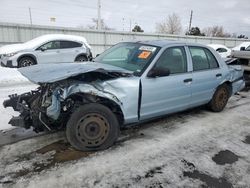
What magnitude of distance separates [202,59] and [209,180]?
113 inches

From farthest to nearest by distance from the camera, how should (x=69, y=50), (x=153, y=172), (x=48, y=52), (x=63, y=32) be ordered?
(x=63, y=32) < (x=69, y=50) < (x=48, y=52) < (x=153, y=172)

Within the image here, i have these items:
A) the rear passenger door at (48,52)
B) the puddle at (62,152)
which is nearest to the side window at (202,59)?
the puddle at (62,152)

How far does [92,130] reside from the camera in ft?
12.0

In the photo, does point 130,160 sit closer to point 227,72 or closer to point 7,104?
point 7,104

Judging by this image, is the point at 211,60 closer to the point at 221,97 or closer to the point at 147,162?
the point at 221,97

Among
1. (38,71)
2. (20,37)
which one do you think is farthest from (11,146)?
(20,37)

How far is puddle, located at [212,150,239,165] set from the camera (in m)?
3.54

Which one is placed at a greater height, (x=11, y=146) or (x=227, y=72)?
(x=227, y=72)

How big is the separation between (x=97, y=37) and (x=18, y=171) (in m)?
18.1

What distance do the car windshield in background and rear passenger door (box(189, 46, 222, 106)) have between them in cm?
105

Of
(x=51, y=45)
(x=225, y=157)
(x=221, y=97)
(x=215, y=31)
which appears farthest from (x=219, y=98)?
(x=215, y=31)

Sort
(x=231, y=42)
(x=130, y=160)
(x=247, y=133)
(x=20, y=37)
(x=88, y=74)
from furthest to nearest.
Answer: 1. (x=231, y=42)
2. (x=20, y=37)
3. (x=247, y=133)
4. (x=88, y=74)
5. (x=130, y=160)

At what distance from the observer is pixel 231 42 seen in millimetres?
31875

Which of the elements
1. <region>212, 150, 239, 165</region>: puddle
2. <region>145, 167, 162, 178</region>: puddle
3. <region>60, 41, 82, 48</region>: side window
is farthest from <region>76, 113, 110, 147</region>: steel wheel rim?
<region>60, 41, 82, 48</region>: side window
